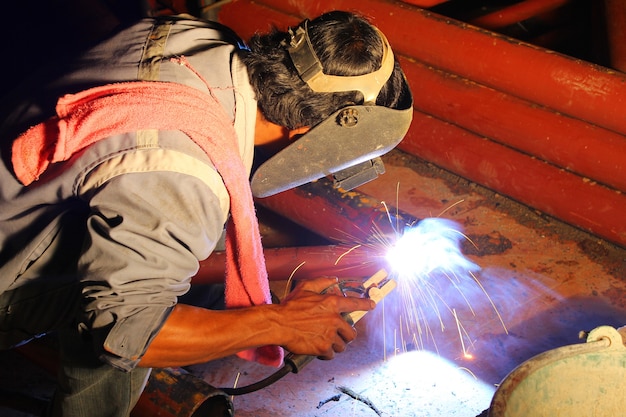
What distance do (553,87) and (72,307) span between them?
2.73 meters

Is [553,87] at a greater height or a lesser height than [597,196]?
greater

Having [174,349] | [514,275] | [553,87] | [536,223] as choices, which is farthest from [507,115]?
[174,349]

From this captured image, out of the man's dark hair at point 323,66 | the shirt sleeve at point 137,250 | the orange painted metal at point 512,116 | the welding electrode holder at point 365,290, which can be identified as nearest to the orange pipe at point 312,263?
the orange painted metal at point 512,116

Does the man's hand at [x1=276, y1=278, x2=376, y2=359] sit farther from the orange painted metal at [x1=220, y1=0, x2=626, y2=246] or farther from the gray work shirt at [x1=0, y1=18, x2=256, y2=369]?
the orange painted metal at [x1=220, y1=0, x2=626, y2=246]

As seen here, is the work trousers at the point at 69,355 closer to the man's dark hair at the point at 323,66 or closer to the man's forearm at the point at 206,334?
the man's forearm at the point at 206,334

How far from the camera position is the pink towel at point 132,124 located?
158 cm

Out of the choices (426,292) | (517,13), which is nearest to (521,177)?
(426,292)

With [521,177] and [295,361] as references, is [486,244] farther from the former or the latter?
[295,361]

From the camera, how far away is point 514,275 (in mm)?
3145

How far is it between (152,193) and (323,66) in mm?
660

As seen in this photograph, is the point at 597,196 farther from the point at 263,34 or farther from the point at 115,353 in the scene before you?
the point at 115,353

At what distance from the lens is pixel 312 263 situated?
114 inches

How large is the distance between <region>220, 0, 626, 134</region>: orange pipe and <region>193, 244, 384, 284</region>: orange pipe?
1.43 m

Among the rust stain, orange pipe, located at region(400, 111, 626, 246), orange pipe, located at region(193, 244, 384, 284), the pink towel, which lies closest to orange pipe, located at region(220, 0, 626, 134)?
orange pipe, located at region(400, 111, 626, 246)
